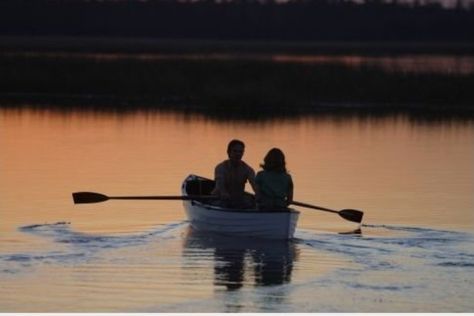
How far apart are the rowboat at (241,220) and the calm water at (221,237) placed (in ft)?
0.52

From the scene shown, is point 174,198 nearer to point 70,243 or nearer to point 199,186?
point 199,186

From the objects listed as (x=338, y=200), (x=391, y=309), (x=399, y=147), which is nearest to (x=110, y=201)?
(x=338, y=200)

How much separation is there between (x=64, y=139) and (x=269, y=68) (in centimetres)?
1356

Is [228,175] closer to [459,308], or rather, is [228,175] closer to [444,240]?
[444,240]

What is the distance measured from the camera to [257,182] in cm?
1698

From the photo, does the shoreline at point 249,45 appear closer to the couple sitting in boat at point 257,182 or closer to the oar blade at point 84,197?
the oar blade at point 84,197

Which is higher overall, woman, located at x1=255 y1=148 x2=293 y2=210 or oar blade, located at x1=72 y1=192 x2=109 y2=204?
woman, located at x1=255 y1=148 x2=293 y2=210

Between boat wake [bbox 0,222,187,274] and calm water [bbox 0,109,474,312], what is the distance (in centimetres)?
2

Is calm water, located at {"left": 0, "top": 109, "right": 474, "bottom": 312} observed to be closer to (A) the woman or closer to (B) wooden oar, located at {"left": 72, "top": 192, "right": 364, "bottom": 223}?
(B) wooden oar, located at {"left": 72, "top": 192, "right": 364, "bottom": 223}

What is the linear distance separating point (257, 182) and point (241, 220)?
0.44m

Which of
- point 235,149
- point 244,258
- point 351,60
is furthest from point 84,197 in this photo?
point 351,60

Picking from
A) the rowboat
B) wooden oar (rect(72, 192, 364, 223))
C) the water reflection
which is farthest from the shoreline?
the water reflection

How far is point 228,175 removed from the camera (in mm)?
17328

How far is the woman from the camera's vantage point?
1694 cm
